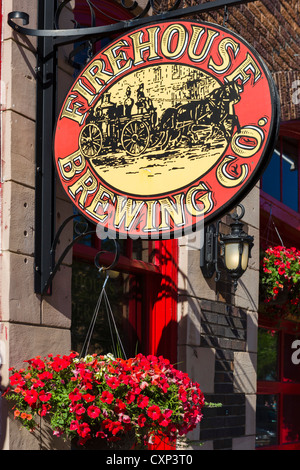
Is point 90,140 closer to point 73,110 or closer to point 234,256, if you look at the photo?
point 73,110

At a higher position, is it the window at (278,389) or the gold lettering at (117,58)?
the gold lettering at (117,58)

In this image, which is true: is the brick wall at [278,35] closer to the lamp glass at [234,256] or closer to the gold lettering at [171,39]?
the lamp glass at [234,256]

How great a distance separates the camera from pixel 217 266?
22.7 feet

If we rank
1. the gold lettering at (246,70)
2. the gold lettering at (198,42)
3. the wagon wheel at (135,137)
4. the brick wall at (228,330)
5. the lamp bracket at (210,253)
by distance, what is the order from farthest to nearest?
1. the lamp bracket at (210,253)
2. the brick wall at (228,330)
3. the wagon wheel at (135,137)
4. the gold lettering at (198,42)
5. the gold lettering at (246,70)

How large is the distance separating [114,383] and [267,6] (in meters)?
6.26

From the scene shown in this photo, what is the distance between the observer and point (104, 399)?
414 centimetres

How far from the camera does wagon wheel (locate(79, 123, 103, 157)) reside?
4.55 m

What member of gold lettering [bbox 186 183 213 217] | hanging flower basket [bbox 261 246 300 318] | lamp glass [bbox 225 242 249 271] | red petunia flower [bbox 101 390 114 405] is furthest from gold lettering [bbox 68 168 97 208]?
hanging flower basket [bbox 261 246 300 318]

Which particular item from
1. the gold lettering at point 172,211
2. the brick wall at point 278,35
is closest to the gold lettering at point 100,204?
the gold lettering at point 172,211

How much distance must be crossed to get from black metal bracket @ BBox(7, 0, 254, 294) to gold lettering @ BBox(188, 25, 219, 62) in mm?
227

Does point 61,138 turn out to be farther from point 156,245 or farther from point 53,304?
point 156,245

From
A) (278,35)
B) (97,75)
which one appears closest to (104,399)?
(97,75)

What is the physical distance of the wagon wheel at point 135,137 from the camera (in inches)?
175

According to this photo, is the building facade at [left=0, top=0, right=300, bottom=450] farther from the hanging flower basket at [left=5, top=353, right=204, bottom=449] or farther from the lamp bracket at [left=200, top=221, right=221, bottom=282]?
the hanging flower basket at [left=5, top=353, right=204, bottom=449]
